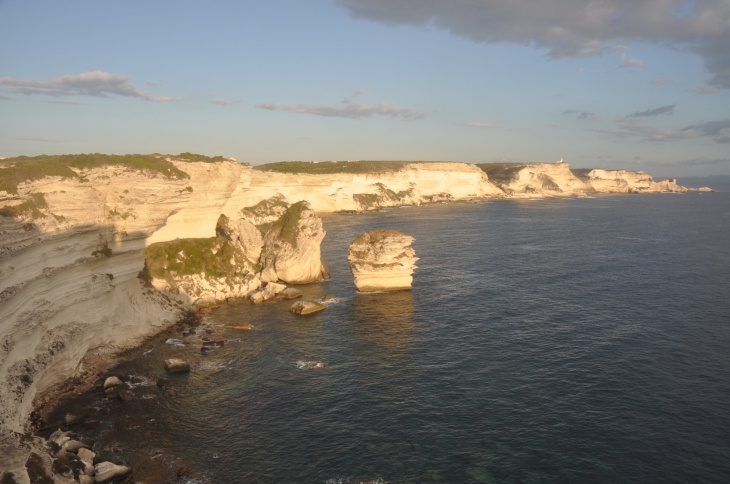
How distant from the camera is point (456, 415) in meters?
29.5

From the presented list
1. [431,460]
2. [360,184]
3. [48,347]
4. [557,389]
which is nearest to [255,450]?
[431,460]

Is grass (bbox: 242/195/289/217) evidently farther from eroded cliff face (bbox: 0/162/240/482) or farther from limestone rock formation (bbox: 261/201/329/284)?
eroded cliff face (bbox: 0/162/240/482)

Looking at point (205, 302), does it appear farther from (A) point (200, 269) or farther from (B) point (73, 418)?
(B) point (73, 418)

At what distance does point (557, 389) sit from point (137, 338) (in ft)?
116

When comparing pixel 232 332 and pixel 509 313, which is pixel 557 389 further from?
pixel 232 332

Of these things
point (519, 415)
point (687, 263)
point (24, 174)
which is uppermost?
point (24, 174)

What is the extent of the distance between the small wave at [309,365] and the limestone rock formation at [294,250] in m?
25.4

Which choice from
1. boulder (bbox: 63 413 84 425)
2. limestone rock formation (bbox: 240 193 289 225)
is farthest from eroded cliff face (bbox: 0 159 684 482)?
limestone rock formation (bbox: 240 193 289 225)

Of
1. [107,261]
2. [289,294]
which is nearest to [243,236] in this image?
[289,294]

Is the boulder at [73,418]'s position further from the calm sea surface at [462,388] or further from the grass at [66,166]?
the grass at [66,166]

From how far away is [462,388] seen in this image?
32.9m

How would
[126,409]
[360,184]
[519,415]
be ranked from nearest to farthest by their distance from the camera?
[519,415], [126,409], [360,184]

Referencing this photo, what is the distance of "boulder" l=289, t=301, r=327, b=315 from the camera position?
5088cm

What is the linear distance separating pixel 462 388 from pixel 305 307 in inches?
889
